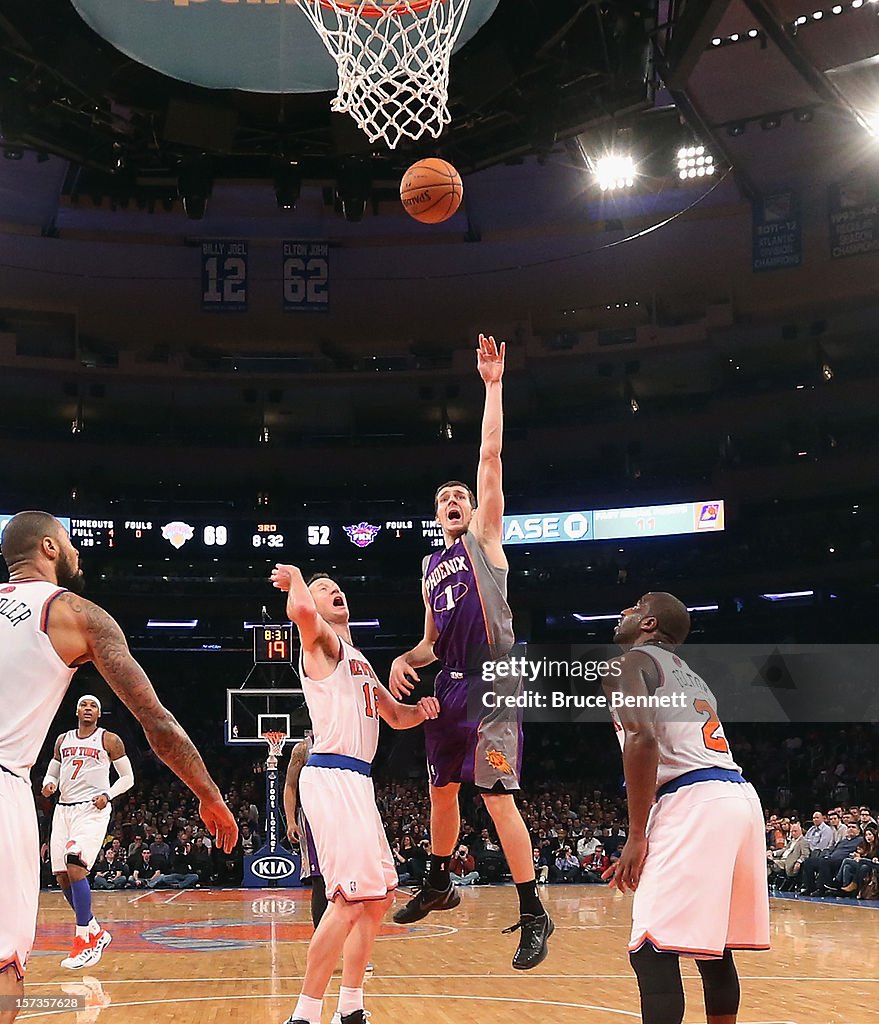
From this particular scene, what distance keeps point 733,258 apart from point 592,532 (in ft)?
24.6

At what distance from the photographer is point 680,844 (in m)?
4.85

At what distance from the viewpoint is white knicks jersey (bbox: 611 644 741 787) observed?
5047mm

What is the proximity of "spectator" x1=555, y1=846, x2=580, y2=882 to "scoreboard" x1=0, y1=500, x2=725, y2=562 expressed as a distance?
814 centimetres

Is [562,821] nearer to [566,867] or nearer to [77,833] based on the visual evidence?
[566,867]

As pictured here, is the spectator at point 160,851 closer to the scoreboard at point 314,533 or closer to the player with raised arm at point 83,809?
the scoreboard at point 314,533

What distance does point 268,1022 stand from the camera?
7699 millimetres

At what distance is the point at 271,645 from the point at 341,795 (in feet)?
43.0

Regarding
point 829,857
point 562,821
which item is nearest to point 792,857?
point 829,857

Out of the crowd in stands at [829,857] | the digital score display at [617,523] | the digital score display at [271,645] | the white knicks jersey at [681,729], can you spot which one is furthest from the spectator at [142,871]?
the white knicks jersey at [681,729]

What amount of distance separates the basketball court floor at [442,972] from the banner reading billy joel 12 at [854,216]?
42.2ft

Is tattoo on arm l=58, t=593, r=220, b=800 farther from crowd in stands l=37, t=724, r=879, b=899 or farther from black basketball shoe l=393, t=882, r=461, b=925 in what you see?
crowd in stands l=37, t=724, r=879, b=899

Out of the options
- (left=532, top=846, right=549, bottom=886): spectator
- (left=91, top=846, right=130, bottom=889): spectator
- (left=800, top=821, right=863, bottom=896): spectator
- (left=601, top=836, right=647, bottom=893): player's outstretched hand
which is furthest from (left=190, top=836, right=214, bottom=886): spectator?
(left=601, top=836, right=647, bottom=893): player's outstretched hand

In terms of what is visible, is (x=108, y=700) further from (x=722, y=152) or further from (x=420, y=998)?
(x=420, y=998)

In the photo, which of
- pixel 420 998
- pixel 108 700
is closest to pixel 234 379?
pixel 108 700
